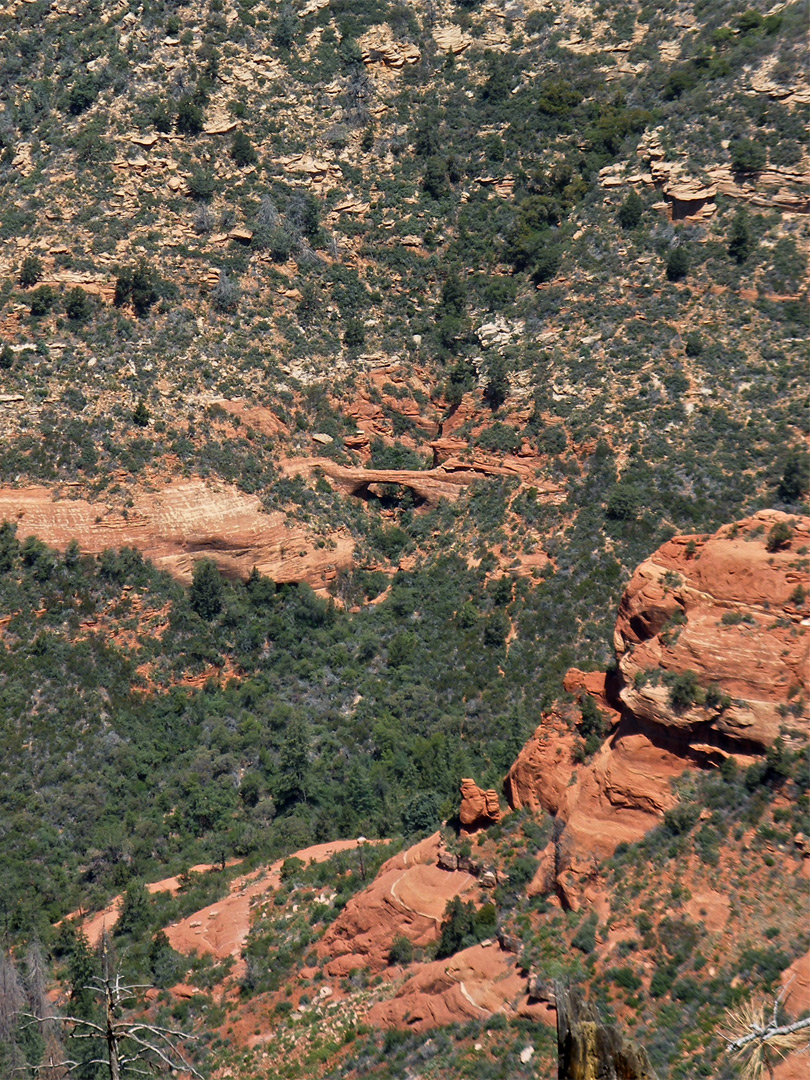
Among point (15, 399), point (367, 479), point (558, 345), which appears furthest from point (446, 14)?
point (15, 399)

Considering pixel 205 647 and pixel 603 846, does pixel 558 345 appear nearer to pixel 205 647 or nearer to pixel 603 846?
pixel 205 647

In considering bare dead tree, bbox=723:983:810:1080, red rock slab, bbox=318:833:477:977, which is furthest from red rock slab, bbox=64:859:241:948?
bare dead tree, bbox=723:983:810:1080

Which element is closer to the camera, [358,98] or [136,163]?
[136,163]

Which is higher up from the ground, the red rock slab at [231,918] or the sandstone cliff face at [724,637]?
the sandstone cliff face at [724,637]

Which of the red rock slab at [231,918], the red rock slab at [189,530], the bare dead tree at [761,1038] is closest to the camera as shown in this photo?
the bare dead tree at [761,1038]

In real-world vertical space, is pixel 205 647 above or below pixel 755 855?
below

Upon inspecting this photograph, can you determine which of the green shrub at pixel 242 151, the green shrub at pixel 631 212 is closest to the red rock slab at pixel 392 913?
the green shrub at pixel 631 212

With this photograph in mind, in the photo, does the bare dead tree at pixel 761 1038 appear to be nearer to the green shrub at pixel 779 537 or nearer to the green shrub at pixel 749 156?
the green shrub at pixel 779 537

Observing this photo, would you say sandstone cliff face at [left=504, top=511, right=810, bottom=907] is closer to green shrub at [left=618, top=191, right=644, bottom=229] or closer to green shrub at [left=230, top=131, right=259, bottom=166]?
green shrub at [left=618, top=191, right=644, bottom=229]
